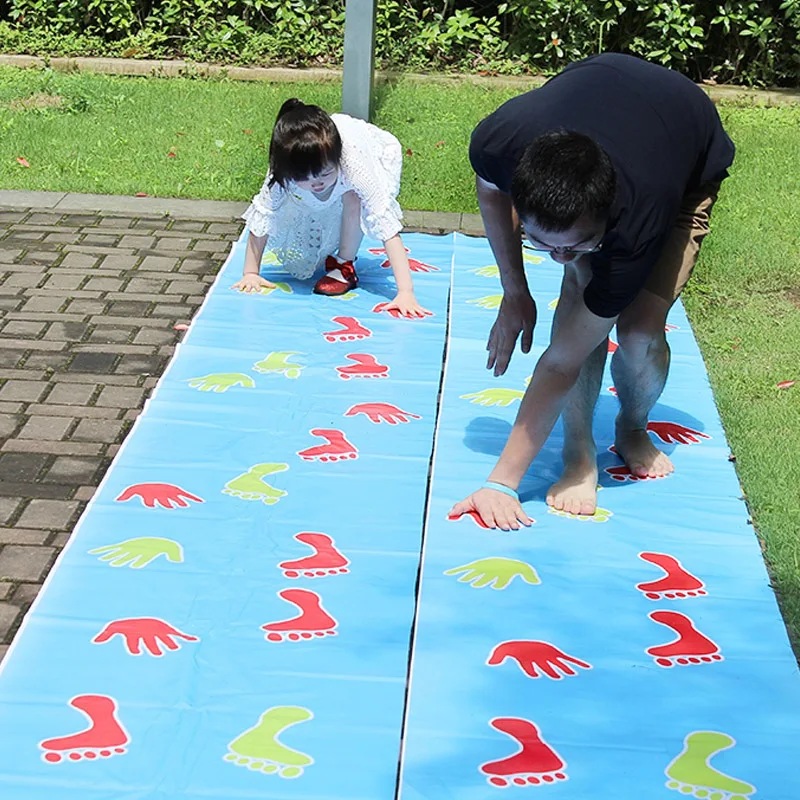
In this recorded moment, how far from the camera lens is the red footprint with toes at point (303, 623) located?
2.98 metres

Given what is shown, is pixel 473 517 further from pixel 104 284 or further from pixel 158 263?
pixel 158 263

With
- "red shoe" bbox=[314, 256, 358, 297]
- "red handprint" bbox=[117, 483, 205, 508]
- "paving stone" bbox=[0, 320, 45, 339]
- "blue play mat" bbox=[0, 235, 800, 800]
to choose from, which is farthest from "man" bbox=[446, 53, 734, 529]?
"paving stone" bbox=[0, 320, 45, 339]

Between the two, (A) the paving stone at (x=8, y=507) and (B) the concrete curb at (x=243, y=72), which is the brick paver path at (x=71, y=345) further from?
(B) the concrete curb at (x=243, y=72)

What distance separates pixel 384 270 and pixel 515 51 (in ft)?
17.2

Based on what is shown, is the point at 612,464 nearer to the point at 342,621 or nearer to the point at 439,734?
the point at 342,621

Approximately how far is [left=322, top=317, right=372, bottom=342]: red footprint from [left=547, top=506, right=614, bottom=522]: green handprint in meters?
1.50

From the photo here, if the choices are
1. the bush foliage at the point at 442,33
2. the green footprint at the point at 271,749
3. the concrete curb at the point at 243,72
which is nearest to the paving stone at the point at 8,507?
the green footprint at the point at 271,749

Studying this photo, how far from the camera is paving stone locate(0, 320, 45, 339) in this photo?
476cm

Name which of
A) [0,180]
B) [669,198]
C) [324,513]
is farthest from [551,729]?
[0,180]

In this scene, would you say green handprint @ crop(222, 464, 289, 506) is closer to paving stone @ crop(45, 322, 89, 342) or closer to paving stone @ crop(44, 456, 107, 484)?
paving stone @ crop(44, 456, 107, 484)

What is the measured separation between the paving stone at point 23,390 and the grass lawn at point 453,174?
2405 mm

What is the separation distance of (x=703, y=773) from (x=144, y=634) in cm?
134

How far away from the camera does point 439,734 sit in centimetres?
264

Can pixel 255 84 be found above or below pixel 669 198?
below
